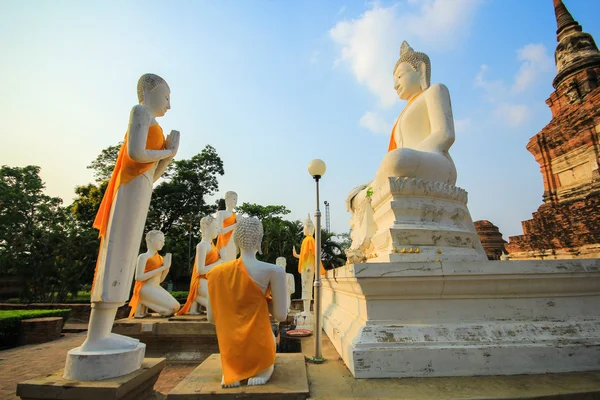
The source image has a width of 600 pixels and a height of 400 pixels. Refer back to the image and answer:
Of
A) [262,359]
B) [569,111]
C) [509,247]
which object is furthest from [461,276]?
[569,111]

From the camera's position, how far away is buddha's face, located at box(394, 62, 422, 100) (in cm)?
568

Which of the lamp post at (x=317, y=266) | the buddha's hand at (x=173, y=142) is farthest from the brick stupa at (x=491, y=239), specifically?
the buddha's hand at (x=173, y=142)

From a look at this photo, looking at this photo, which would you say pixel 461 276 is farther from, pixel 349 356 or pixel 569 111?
pixel 569 111

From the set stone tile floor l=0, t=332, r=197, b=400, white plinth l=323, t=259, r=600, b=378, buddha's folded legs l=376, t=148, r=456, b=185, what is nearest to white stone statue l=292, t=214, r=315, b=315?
stone tile floor l=0, t=332, r=197, b=400

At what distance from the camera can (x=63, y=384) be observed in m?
2.59

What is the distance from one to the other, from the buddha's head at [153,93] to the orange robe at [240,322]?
80.3 inches

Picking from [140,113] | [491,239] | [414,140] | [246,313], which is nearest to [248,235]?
[246,313]

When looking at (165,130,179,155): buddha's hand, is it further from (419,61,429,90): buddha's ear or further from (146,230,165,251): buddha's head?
(419,61,429,90): buddha's ear

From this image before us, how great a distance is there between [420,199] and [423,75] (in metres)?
2.71

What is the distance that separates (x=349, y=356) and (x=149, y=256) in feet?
16.4

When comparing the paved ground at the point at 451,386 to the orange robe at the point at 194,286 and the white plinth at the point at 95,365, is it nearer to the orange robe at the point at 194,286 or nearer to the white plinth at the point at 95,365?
the white plinth at the point at 95,365

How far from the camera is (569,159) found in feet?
35.2

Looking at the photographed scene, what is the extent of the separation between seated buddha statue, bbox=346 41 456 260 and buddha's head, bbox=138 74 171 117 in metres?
2.91

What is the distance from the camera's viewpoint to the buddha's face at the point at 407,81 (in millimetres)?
5680
